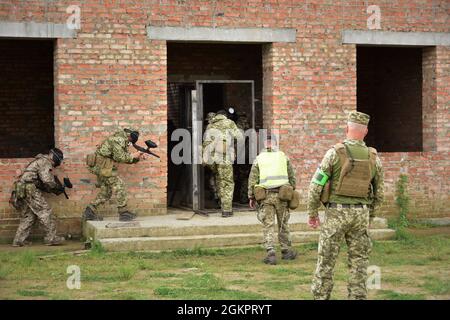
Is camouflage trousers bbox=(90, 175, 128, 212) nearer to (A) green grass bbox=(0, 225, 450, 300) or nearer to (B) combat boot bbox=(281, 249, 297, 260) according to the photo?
(A) green grass bbox=(0, 225, 450, 300)

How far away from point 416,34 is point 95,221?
7.03 meters

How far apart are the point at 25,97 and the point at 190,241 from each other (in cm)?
577

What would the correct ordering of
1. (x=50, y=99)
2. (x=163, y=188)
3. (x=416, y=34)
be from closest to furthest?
(x=163, y=188)
(x=416, y=34)
(x=50, y=99)

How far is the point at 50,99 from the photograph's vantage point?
672 inches

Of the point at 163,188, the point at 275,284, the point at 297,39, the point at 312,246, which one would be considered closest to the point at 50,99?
the point at 163,188

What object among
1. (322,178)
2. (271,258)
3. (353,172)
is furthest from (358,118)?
(271,258)

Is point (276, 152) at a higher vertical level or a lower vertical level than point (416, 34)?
lower

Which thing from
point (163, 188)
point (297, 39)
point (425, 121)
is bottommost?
point (163, 188)

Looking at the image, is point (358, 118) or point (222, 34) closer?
point (358, 118)

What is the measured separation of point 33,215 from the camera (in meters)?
13.5

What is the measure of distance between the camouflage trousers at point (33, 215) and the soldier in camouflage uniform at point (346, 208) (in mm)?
6163

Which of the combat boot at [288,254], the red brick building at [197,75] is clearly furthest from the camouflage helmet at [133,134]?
the combat boot at [288,254]

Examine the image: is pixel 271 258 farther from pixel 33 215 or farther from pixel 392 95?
pixel 392 95
